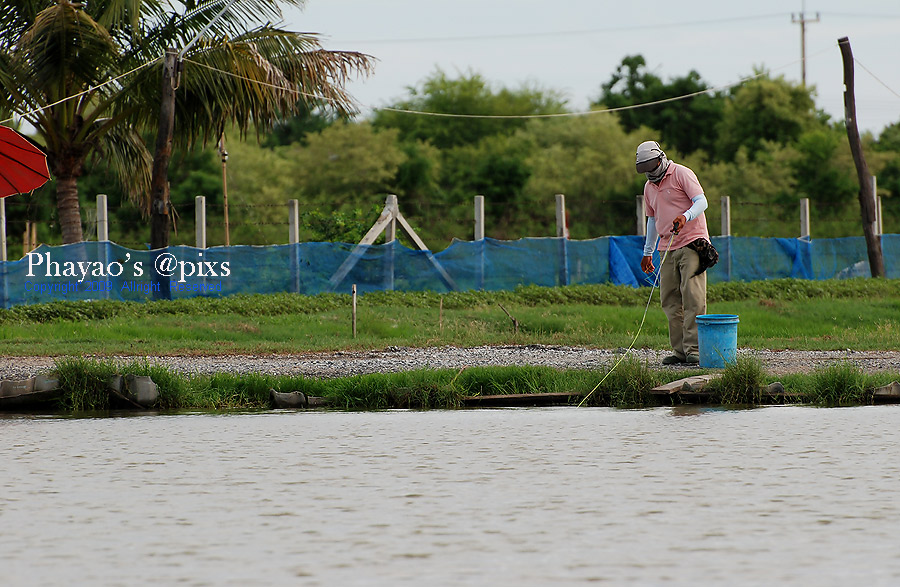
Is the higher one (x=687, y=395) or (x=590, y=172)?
(x=590, y=172)

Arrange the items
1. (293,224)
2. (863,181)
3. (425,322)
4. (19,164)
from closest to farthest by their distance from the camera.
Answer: (19,164)
(425,322)
(293,224)
(863,181)

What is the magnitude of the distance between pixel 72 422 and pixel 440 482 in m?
3.94

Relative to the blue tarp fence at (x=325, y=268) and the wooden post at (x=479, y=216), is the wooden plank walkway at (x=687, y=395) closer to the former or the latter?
the blue tarp fence at (x=325, y=268)

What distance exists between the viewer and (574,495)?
6.32m

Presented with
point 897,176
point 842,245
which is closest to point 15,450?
point 842,245

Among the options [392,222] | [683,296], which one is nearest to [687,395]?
[683,296]

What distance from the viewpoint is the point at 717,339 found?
430 inches

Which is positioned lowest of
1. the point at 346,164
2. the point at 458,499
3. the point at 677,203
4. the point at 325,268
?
the point at 458,499

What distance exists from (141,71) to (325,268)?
4730mm

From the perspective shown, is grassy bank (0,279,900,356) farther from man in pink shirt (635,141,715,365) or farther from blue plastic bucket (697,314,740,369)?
blue plastic bucket (697,314,740,369)

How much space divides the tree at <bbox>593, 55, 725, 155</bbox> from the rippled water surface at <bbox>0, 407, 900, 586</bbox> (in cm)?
4860

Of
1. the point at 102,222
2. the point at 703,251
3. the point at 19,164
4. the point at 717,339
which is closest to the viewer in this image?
the point at 717,339

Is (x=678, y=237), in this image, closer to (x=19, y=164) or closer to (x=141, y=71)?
(x=19, y=164)

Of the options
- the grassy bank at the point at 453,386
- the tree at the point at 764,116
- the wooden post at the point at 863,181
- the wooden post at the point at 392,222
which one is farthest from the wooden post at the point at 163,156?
the tree at the point at 764,116
